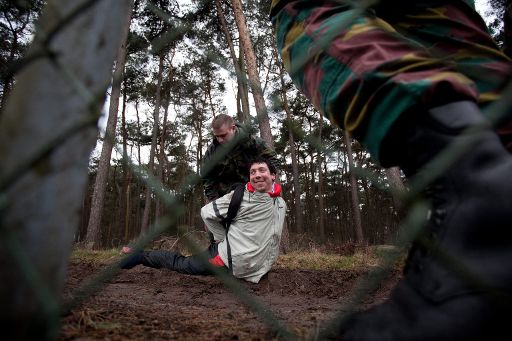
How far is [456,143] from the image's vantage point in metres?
0.65

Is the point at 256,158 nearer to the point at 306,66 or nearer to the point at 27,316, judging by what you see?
the point at 306,66

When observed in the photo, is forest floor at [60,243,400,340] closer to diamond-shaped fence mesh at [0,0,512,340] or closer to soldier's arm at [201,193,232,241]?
diamond-shaped fence mesh at [0,0,512,340]

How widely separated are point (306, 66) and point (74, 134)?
A: 694 mm

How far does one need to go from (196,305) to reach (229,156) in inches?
68.5

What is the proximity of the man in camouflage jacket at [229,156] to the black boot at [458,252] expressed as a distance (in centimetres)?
311

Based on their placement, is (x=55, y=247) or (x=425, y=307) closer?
(x=55, y=247)

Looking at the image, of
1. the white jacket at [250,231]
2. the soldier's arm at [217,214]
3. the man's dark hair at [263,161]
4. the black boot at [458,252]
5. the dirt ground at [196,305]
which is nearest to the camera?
the black boot at [458,252]

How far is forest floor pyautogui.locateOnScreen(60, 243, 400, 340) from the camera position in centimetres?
95

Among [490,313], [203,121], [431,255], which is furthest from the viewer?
[203,121]

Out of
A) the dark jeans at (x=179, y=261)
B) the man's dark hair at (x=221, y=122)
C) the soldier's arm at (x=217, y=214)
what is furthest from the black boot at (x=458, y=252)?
the man's dark hair at (x=221, y=122)

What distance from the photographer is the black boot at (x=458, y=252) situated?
23.3 inches

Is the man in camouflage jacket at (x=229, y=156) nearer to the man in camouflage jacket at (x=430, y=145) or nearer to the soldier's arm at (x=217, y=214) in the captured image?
the soldier's arm at (x=217, y=214)

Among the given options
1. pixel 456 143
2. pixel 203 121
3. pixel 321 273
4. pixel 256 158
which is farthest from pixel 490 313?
pixel 203 121

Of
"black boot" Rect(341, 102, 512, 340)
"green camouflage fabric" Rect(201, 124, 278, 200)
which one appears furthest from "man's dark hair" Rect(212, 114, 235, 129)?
"black boot" Rect(341, 102, 512, 340)
